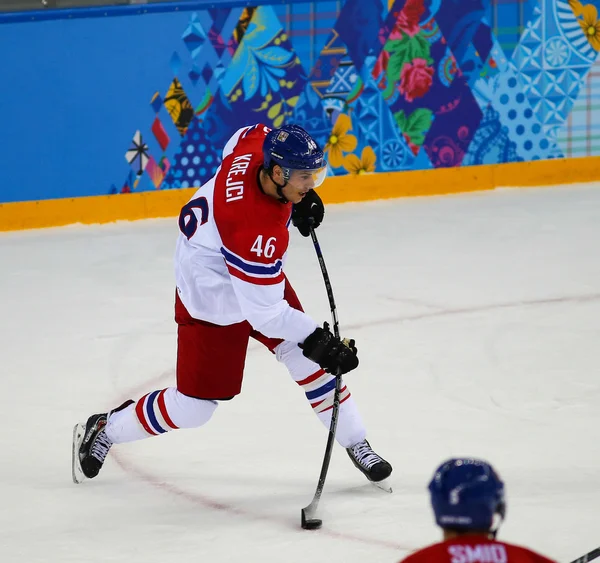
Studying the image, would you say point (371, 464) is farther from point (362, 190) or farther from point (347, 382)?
point (362, 190)

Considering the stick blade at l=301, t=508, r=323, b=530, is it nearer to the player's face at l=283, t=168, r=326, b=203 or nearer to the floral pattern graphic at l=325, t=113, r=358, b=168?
the player's face at l=283, t=168, r=326, b=203

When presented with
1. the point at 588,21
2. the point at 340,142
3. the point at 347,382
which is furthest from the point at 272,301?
the point at 588,21

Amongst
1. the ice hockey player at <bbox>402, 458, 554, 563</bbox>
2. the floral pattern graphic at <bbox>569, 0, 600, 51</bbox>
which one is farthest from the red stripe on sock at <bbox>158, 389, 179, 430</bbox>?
the floral pattern graphic at <bbox>569, 0, 600, 51</bbox>

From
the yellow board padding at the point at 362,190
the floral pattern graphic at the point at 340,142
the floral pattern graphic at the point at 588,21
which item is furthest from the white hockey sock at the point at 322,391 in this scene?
the floral pattern graphic at the point at 588,21

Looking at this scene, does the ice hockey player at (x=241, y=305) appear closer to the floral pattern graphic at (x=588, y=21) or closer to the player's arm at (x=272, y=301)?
the player's arm at (x=272, y=301)

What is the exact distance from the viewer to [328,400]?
11.6ft

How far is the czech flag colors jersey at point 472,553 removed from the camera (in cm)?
174

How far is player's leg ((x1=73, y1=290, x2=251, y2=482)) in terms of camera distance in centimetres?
337

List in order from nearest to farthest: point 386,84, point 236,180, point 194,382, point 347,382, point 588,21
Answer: point 236,180 → point 194,382 → point 347,382 → point 386,84 → point 588,21

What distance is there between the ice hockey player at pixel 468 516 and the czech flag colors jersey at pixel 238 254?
1413 mm

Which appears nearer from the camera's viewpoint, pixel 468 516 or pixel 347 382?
pixel 468 516

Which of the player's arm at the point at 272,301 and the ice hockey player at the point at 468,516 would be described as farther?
the player's arm at the point at 272,301

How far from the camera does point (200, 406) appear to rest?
3.42 m

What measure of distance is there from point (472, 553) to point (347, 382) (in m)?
2.76
